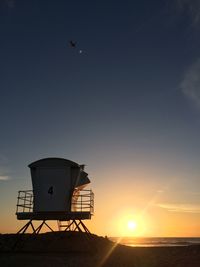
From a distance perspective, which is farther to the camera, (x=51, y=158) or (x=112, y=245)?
(x=112, y=245)

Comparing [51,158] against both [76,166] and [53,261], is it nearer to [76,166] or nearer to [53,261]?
[76,166]

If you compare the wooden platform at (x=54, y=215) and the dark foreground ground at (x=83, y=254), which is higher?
the wooden platform at (x=54, y=215)

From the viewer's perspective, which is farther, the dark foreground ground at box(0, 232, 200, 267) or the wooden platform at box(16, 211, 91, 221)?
the wooden platform at box(16, 211, 91, 221)

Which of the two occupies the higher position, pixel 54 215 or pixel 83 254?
pixel 54 215

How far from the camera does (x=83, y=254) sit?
2811 cm

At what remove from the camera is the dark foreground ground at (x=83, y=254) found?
2520 cm

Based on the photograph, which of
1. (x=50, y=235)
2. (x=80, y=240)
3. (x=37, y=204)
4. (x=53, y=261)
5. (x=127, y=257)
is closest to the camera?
(x=53, y=261)

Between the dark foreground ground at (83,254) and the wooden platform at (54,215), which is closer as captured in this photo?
the dark foreground ground at (83,254)

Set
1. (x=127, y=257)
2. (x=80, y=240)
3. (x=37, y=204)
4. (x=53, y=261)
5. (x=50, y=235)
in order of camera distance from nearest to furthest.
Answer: (x=53, y=261) < (x=127, y=257) < (x=37, y=204) < (x=80, y=240) < (x=50, y=235)

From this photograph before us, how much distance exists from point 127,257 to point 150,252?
316 centimetres

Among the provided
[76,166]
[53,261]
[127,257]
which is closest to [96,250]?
[127,257]

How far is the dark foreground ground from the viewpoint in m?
25.2

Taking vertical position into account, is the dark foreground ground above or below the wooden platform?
below

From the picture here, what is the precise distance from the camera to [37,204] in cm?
2908
